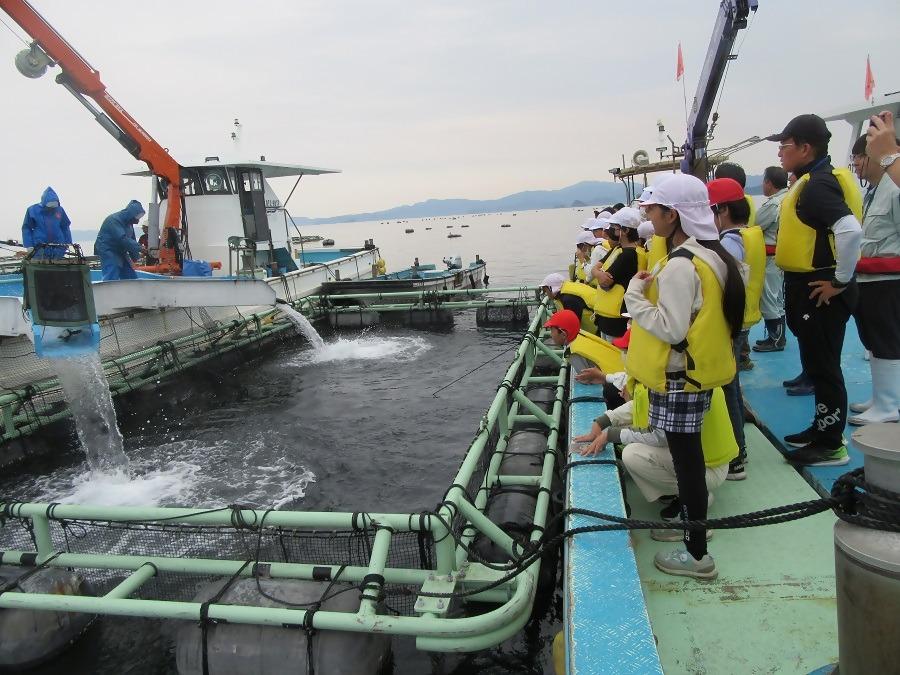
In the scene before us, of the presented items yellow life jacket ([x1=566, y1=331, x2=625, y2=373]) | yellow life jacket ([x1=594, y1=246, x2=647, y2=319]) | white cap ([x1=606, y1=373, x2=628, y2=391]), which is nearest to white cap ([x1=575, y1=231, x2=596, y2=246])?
yellow life jacket ([x1=594, y1=246, x2=647, y2=319])

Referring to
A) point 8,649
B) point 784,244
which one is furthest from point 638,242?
point 8,649

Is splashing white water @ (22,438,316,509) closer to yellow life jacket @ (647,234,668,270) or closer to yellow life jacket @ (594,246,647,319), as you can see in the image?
yellow life jacket @ (594,246,647,319)

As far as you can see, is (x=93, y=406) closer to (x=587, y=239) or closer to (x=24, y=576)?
(x=24, y=576)

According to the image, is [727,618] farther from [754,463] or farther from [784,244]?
[784,244]

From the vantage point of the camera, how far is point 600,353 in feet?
16.8

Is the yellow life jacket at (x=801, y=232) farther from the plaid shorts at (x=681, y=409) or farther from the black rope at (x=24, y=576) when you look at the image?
the black rope at (x=24, y=576)

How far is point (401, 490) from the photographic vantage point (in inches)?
262

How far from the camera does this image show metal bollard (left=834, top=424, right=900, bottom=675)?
1.57 meters

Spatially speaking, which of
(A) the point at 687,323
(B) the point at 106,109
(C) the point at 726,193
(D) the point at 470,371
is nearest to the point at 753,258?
(C) the point at 726,193

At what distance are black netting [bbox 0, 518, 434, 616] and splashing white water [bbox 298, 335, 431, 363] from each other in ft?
22.9

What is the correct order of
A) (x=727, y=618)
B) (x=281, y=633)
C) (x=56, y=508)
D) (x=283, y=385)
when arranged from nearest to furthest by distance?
(x=727, y=618)
(x=281, y=633)
(x=56, y=508)
(x=283, y=385)

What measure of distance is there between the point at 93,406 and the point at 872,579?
9.01 metres

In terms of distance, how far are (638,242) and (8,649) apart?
5908mm

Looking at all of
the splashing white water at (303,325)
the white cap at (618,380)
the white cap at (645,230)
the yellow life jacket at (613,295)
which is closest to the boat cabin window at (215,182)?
the splashing white water at (303,325)
